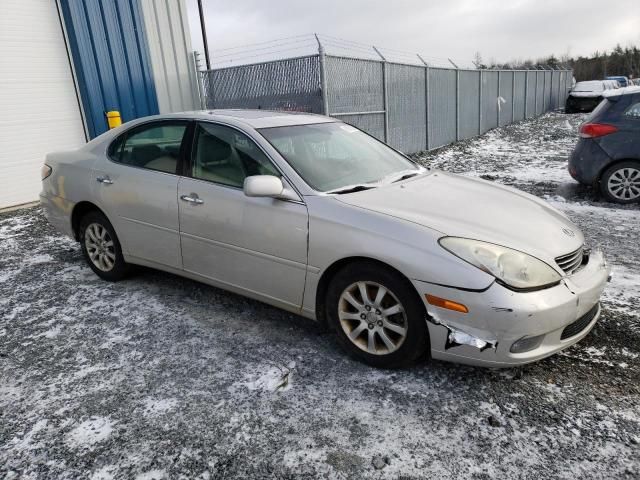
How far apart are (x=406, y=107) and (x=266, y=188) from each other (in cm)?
990

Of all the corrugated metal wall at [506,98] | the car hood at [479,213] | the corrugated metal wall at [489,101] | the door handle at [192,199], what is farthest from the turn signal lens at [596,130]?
the corrugated metal wall at [506,98]

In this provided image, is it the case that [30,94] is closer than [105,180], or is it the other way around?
[105,180]

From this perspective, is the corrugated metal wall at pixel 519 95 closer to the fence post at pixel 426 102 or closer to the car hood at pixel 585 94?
the car hood at pixel 585 94

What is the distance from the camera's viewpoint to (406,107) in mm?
12203

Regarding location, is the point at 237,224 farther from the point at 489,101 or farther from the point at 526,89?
the point at 526,89

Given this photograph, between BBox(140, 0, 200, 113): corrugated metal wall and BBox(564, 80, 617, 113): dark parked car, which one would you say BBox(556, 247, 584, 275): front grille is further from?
BBox(564, 80, 617, 113): dark parked car

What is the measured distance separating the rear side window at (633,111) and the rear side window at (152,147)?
6015 mm

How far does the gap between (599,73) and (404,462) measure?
196 feet

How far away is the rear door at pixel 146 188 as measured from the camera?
3.84m

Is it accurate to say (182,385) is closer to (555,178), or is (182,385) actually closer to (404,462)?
(404,462)

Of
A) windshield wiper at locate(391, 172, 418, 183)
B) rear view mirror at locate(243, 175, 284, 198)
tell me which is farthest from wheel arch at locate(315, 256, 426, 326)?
windshield wiper at locate(391, 172, 418, 183)

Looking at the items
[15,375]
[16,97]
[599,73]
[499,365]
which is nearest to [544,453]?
[499,365]

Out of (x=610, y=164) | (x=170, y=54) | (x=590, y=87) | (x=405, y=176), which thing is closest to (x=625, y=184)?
(x=610, y=164)

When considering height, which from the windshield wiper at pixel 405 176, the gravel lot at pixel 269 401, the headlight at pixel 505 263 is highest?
the windshield wiper at pixel 405 176
